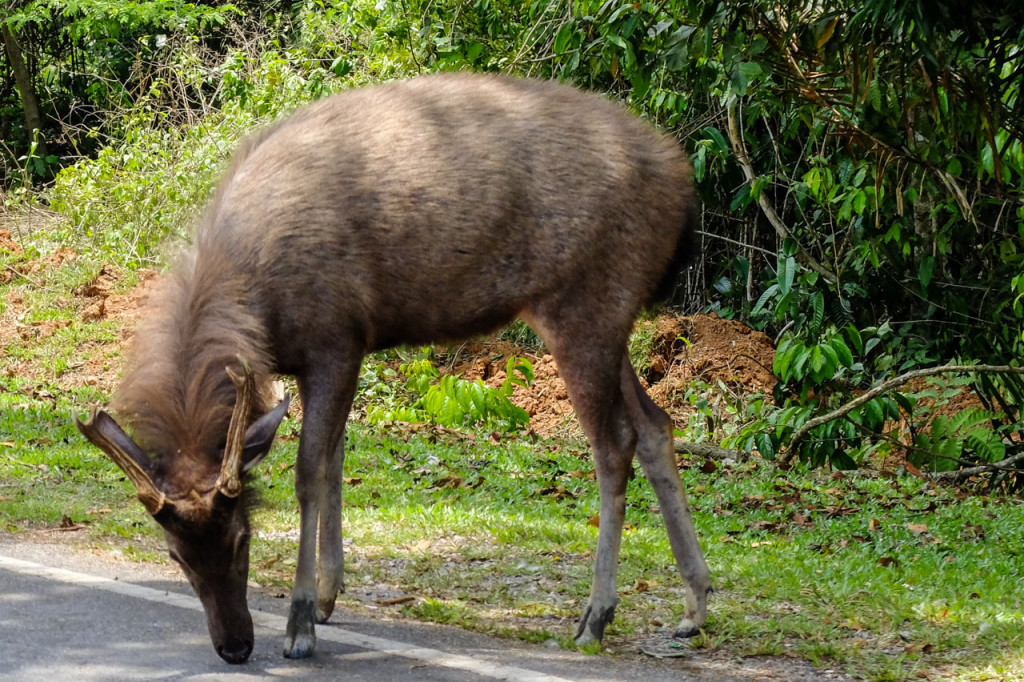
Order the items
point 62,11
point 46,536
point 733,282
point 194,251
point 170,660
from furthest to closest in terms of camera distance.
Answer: point 62,11, point 733,282, point 46,536, point 194,251, point 170,660

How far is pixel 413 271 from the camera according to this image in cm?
574

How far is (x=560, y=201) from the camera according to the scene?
5.82 metres

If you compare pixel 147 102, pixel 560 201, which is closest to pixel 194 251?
pixel 560 201

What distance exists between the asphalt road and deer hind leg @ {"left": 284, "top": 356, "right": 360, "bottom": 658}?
0.13 meters

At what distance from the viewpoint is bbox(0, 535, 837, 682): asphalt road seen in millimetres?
5012

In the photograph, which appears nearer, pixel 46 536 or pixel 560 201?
pixel 560 201

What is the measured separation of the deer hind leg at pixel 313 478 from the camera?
5250mm

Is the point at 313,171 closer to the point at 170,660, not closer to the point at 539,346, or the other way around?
the point at 170,660

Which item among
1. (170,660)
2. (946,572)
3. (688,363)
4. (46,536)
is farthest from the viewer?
(688,363)

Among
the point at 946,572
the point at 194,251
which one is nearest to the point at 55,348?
the point at 194,251

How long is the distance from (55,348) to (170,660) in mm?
8598

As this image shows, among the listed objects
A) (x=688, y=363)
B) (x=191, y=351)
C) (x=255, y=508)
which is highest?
(x=191, y=351)

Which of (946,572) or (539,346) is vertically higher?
(946,572)

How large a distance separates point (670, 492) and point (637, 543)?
1.23m
